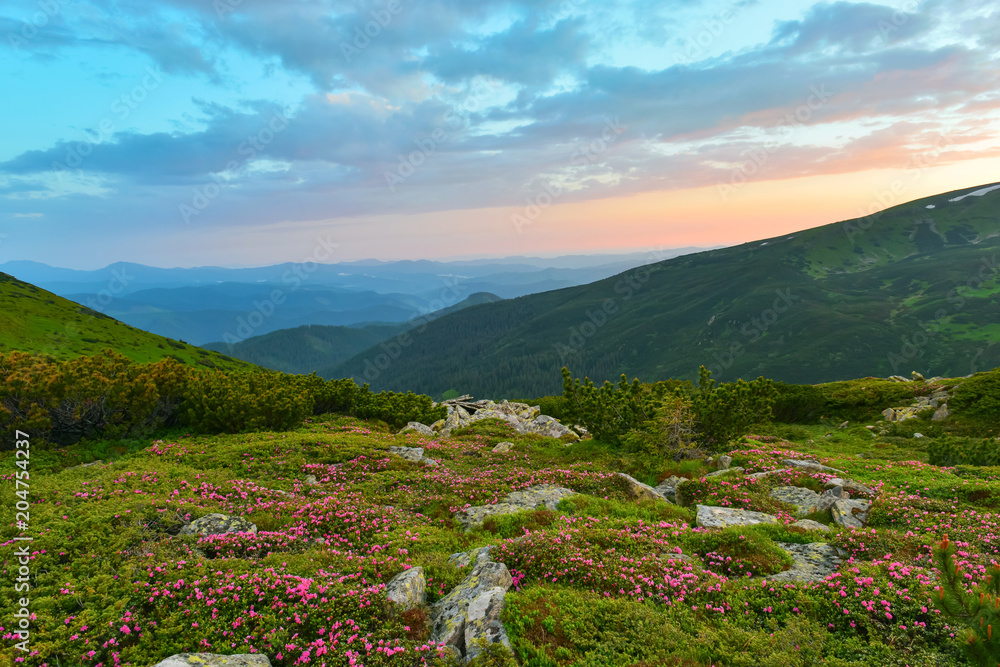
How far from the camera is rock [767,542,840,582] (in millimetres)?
10328

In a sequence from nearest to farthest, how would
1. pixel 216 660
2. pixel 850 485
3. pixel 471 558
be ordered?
pixel 216 660 < pixel 471 558 < pixel 850 485

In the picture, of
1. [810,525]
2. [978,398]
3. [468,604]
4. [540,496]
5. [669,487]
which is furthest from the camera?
[978,398]

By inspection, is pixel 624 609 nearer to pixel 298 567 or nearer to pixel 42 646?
pixel 298 567

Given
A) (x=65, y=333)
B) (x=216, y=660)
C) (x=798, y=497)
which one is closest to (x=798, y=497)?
(x=798, y=497)

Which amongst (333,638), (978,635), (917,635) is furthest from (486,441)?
(978,635)

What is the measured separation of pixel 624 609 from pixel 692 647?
54.9 inches

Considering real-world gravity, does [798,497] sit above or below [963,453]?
above

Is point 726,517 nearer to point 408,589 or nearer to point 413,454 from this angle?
point 408,589

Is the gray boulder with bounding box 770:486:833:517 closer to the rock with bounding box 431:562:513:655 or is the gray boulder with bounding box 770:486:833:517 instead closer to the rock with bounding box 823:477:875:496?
the rock with bounding box 823:477:875:496

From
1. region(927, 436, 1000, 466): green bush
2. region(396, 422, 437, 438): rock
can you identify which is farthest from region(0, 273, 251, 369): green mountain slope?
region(927, 436, 1000, 466): green bush

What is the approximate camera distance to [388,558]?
11461 millimetres

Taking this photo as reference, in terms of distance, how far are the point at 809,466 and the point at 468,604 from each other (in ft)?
60.1

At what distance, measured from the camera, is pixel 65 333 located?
100 metres

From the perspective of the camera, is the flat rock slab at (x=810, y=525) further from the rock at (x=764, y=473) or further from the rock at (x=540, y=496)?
the rock at (x=540, y=496)
